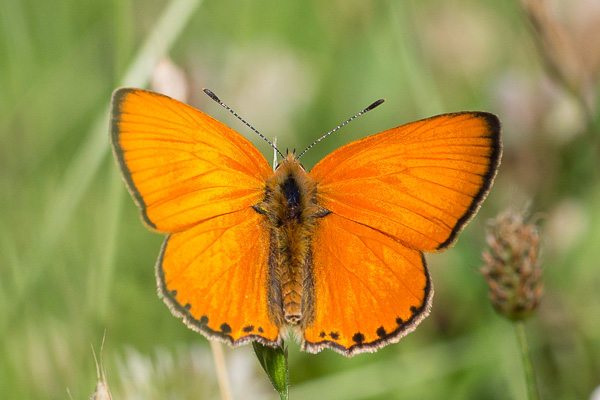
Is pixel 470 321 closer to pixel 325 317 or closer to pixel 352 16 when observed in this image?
pixel 325 317

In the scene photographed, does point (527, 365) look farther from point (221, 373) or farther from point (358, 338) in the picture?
point (221, 373)

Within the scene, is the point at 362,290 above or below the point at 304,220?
below

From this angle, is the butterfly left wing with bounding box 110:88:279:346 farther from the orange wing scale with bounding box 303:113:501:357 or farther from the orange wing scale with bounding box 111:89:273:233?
the orange wing scale with bounding box 303:113:501:357

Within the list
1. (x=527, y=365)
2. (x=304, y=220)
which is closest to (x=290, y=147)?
(x=304, y=220)

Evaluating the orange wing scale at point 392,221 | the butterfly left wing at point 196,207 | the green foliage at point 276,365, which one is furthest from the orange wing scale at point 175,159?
the green foliage at point 276,365

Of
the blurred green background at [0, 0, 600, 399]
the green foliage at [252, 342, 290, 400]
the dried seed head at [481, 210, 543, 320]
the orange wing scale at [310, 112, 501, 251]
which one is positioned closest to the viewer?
the green foliage at [252, 342, 290, 400]

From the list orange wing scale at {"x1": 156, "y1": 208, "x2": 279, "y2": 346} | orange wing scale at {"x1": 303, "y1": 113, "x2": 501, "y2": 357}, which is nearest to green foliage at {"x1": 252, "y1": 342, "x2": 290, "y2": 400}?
orange wing scale at {"x1": 156, "y1": 208, "x2": 279, "y2": 346}

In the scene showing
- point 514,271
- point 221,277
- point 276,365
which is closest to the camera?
point 276,365
